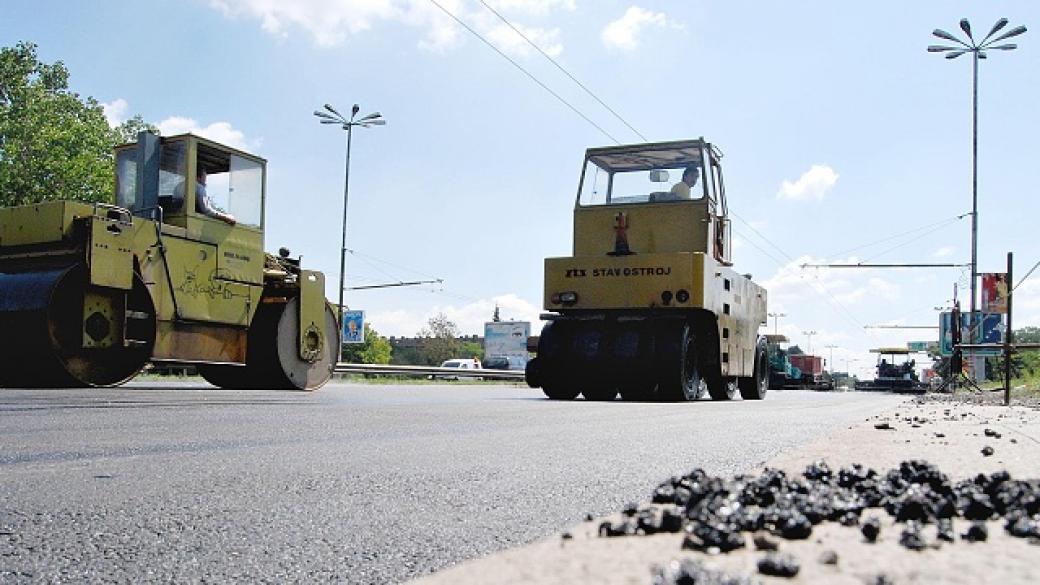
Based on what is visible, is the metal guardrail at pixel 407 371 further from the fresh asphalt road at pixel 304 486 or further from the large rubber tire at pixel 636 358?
the fresh asphalt road at pixel 304 486

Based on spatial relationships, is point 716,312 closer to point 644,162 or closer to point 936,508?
point 644,162

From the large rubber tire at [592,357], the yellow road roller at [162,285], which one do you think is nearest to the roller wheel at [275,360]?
the yellow road roller at [162,285]

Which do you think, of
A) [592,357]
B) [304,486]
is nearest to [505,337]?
[592,357]

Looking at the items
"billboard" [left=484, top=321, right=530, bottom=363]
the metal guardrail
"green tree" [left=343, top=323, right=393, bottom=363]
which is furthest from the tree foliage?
"green tree" [left=343, top=323, right=393, bottom=363]

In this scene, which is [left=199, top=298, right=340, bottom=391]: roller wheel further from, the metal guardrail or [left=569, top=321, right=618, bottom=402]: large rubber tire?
the metal guardrail

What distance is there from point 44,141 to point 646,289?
3016cm

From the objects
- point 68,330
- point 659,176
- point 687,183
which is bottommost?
point 68,330

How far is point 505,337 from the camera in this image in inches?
2869

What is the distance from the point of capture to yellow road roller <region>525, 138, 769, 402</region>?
12703 mm

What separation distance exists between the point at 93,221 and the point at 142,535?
26.2 feet

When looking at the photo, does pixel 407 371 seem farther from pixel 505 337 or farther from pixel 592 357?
pixel 505 337

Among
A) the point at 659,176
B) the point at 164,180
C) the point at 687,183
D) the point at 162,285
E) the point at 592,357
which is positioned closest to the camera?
the point at 162,285

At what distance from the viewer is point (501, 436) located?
5145 mm

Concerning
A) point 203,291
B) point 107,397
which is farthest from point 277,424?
point 203,291
